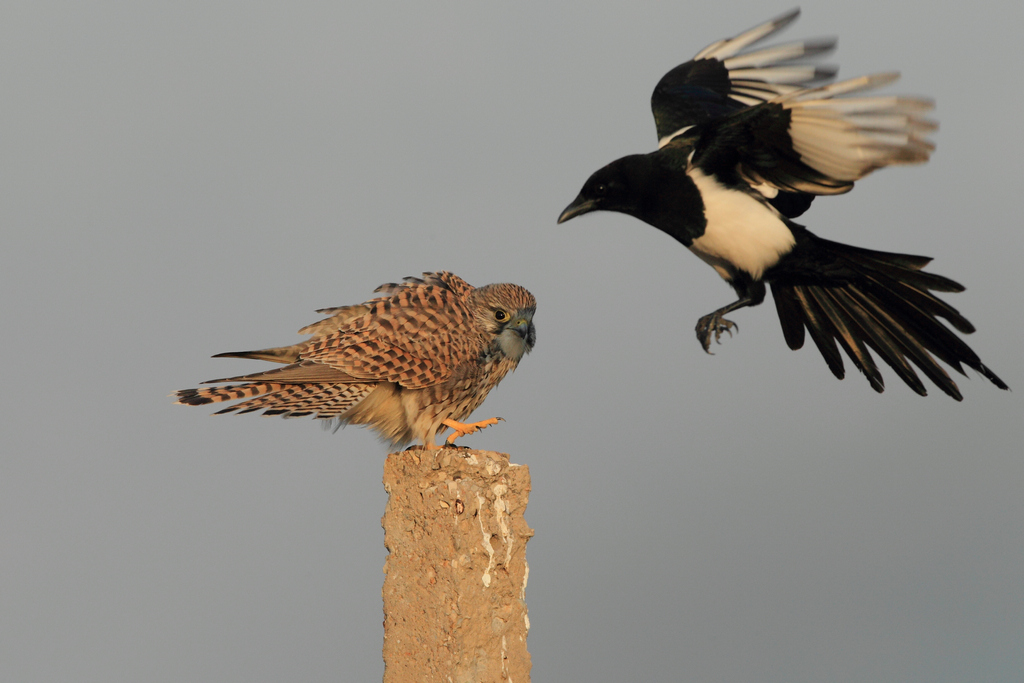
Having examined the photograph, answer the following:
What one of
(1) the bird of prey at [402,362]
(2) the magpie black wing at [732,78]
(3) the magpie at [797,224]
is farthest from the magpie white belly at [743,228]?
(1) the bird of prey at [402,362]

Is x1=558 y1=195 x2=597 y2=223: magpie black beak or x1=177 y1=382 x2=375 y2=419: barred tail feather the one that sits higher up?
x1=558 y1=195 x2=597 y2=223: magpie black beak

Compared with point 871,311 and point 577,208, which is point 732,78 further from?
point 871,311

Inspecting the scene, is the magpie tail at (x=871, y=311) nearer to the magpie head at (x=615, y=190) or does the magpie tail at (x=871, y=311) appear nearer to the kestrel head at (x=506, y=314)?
the magpie head at (x=615, y=190)

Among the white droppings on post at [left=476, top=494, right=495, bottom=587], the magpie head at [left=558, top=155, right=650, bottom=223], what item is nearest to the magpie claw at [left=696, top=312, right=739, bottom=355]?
the magpie head at [left=558, top=155, right=650, bottom=223]

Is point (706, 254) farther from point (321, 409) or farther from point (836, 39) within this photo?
→ point (321, 409)

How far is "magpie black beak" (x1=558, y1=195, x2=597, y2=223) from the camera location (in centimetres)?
702

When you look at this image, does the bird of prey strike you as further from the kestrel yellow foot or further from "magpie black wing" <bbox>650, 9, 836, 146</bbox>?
"magpie black wing" <bbox>650, 9, 836, 146</bbox>

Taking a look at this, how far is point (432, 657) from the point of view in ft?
17.1

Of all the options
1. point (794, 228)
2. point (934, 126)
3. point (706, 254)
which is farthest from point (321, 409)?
point (934, 126)

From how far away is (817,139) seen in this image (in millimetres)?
5695

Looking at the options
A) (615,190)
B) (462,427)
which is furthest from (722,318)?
(462,427)

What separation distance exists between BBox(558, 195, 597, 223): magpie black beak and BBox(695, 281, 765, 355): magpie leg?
1274 millimetres

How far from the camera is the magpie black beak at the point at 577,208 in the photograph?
23.0ft

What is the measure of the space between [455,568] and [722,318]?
2711 millimetres
